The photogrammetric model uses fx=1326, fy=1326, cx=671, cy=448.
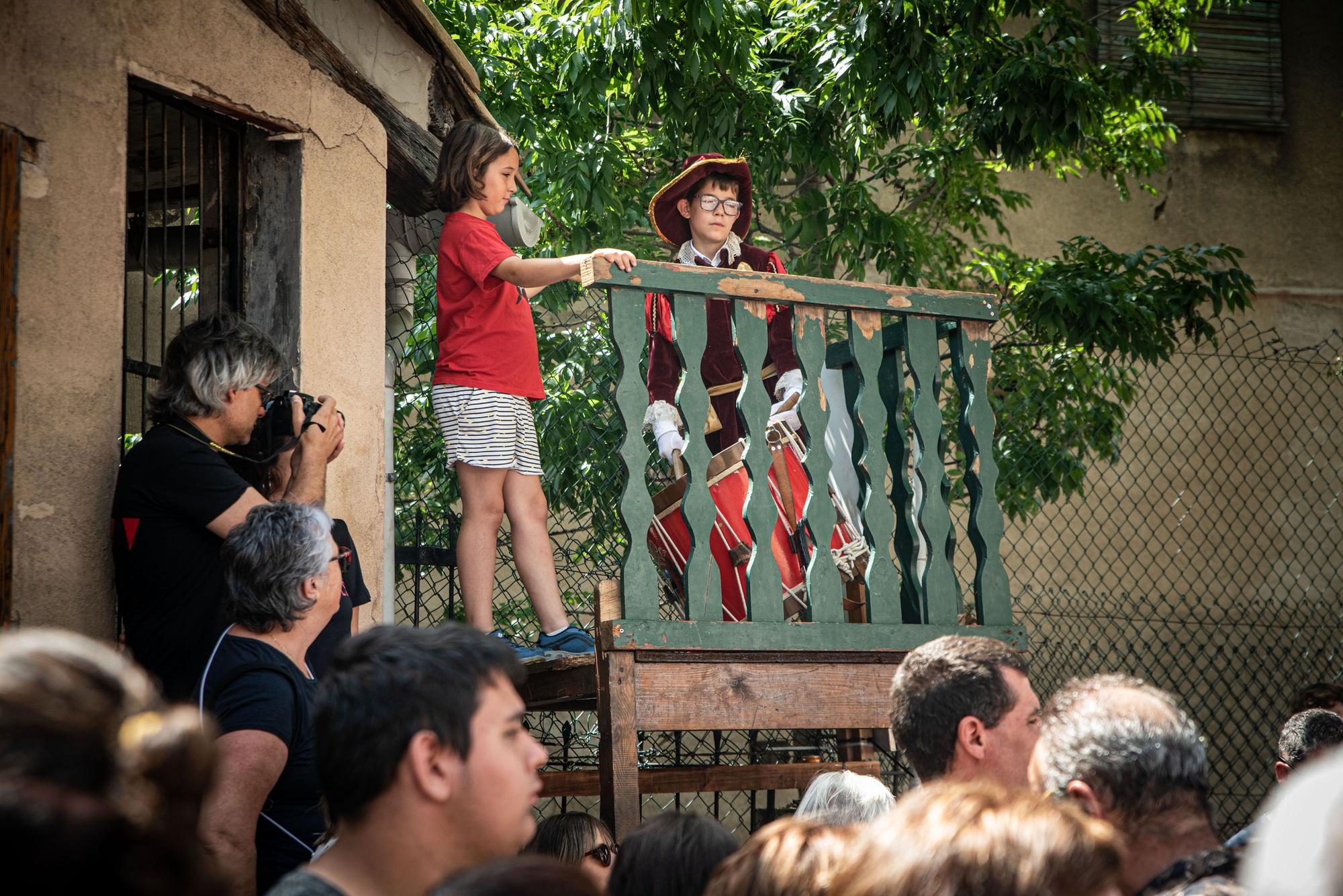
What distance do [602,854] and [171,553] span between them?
1.34 metres

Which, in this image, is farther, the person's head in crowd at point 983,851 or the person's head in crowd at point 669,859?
the person's head in crowd at point 669,859

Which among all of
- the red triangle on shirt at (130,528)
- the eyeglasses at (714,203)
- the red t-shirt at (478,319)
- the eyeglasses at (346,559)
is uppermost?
the eyeglasses at (714,203)

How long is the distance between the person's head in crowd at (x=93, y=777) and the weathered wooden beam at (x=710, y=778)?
3.71 m

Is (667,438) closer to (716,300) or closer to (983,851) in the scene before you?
(716,300)

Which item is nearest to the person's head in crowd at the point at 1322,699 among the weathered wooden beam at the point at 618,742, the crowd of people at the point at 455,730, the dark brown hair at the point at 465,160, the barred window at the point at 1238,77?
the crowd of people at the point at 455,730

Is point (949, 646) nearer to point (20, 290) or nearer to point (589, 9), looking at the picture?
point (20, 290)

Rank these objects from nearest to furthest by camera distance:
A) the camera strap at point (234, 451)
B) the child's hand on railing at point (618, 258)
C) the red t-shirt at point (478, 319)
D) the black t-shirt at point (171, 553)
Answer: the black t-shirt at point (171, 553) < the camera strap at point (234, 451) < the child's hand on railing at point (618, 258) < the red t-shirt at point (478, 319)

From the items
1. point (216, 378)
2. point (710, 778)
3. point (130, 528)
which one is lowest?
point (710, 778)

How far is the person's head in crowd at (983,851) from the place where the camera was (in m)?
1.41

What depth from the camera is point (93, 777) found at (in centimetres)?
100

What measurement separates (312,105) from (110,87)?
865mm

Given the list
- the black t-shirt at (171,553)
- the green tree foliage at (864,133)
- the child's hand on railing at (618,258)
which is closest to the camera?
the black t-shirt at (171,553)

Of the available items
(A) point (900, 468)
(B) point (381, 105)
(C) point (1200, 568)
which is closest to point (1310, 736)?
(A) point (900, 468)

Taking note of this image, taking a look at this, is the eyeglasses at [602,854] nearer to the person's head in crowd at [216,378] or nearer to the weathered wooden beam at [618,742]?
the weathered wooden beam at [618,742]
